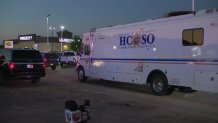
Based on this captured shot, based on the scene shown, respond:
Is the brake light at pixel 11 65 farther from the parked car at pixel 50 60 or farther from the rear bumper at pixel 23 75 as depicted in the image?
the parked car at pixel 50 60

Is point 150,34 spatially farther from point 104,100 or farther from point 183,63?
point 104,100

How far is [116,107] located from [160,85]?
3.57m

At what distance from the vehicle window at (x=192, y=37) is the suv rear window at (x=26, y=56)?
8.31 m

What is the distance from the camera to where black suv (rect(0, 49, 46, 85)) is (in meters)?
17.7

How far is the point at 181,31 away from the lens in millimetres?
13250

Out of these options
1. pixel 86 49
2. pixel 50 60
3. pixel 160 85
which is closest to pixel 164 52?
pixel 160 85

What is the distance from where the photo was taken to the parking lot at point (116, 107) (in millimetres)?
9648

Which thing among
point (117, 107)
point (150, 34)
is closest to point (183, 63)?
point (150, 34)

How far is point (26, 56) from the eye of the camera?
18.3 meters

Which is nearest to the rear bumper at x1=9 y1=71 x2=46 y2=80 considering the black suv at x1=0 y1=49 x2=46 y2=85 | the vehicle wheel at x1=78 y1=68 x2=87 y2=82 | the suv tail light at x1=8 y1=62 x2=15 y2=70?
the black suv at x1=0 y1=49 x2=46 y2=85

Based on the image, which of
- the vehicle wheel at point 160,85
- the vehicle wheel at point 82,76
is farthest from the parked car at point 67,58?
the vehicle wheel at point 160,85

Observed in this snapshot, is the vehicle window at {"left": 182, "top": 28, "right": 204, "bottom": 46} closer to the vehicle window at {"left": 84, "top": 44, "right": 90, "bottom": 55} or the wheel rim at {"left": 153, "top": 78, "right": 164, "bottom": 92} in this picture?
the wheel rim at {"left": 153, "top": 78, "right": 164, "bottom": 92}

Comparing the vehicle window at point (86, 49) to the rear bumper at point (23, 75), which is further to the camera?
the vehicle window at point (86, 49)

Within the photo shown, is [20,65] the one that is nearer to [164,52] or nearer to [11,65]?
[11,65]
